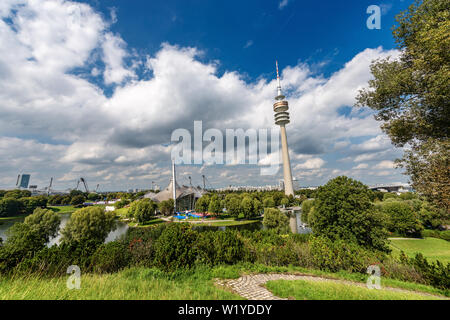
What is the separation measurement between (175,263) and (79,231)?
2618 cm

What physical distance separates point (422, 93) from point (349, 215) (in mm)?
8761

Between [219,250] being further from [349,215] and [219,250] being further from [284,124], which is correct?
[284,124]

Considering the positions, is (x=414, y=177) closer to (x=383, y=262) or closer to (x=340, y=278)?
(x=383, y=262)

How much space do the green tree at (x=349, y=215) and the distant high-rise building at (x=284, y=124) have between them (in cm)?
7013

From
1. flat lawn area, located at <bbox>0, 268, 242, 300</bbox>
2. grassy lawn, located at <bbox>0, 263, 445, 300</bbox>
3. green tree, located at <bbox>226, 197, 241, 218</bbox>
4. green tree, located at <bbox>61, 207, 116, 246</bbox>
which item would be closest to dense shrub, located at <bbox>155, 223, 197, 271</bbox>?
grassy lawn, located at <bbox>0, 263, 445, 300</bbox>

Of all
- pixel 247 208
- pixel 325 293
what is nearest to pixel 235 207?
pixel 247 208

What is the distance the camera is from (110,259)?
7523 millimetres

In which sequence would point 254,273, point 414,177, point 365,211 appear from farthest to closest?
point 365,211 < point 414,177 < point 254,273

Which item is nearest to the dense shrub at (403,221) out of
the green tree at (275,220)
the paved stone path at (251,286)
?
the green tree at (275,220)

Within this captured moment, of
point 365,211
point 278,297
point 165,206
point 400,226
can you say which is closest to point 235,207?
point 165,206

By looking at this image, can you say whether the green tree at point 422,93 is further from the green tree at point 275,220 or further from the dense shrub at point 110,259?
the green tree at point 275,220

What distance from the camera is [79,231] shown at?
81.7 ft
